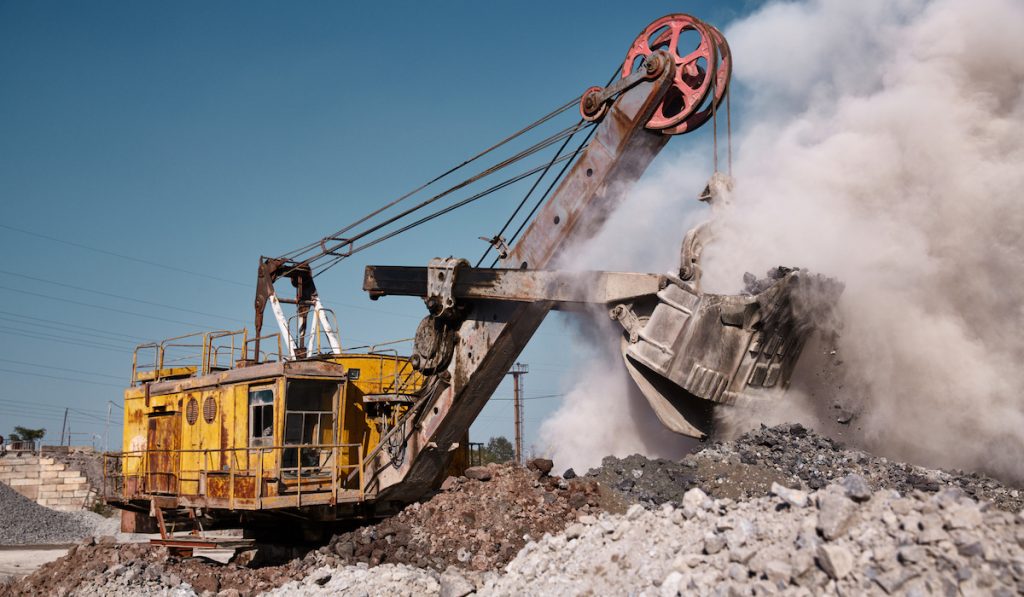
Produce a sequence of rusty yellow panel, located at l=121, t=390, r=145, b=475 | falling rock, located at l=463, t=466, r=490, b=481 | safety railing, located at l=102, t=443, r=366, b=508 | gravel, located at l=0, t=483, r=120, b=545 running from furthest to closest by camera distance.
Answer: gravel, located at l=0, t=483, r=120, b=545, rusty yellow panel, located at l=121, t=390, r=145, b=475, falling rock, located at l=463, t=466, r=490, b=481, safety railing, located at l=102, t=443, r=366, b=508

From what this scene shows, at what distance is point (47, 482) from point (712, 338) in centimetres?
2873

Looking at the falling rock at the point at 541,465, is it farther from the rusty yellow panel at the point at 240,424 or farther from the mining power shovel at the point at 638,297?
the rusty yellow panel at the point at 240,424

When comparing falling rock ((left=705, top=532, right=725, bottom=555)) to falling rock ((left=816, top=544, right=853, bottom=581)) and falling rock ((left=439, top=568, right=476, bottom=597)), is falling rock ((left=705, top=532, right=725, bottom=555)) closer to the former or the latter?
falling rock ((left=816, top=544, right=853, bottom=581))

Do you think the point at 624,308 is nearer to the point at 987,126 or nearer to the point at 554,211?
the point at 554,211

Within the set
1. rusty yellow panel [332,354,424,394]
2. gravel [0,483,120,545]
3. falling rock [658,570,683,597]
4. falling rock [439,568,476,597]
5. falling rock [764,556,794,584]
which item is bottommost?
gravel [0,483,120,545]

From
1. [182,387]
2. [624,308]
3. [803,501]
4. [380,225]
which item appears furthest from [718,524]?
[182,387]

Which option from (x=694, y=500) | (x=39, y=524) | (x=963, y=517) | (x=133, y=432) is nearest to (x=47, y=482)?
(x=39, y=524)

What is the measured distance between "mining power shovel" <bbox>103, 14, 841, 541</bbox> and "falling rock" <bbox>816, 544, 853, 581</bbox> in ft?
11.4

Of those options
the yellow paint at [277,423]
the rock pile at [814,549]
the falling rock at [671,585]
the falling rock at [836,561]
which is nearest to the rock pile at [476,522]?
the yellow paint at [277,423]

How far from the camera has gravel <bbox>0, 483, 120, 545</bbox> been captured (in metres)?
23.9

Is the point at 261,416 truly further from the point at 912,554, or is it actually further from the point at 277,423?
the point at 912,554

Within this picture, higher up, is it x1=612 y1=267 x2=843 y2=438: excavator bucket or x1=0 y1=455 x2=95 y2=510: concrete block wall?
x1=612 y1=267 x2=843 y2=438: excavator bucket

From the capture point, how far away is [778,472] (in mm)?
9094

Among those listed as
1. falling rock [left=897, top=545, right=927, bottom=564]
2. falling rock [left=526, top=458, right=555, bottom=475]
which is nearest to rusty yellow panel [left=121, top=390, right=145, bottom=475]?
falling rock [left=526, top=458, right=555, bottom=475]
